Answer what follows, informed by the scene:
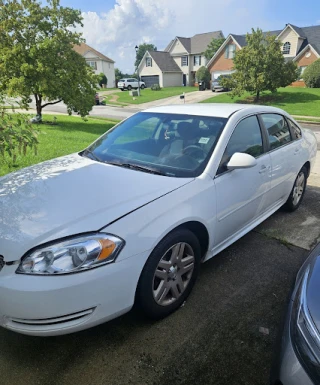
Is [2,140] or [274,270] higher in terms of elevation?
[2,140]

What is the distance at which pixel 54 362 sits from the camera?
2062 mm

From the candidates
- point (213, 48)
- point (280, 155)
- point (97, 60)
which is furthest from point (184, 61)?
point (280, 155)

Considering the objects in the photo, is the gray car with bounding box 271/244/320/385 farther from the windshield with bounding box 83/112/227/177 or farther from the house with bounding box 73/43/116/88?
the house with bounding box 73/43/116/88

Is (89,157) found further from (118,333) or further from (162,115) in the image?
(118,333)

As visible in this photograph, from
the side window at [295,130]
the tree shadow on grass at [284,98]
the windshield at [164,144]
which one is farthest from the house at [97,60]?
the windshield at [164,144]

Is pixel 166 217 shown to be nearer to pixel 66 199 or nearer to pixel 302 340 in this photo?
pixel 66 199

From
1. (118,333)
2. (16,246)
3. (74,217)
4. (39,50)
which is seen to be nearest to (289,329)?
(118,333)

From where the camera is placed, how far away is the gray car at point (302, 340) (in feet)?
4.55

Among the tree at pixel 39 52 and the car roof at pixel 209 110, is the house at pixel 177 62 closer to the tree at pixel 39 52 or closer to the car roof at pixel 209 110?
the tree at pixel 39 52

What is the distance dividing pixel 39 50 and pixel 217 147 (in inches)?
520

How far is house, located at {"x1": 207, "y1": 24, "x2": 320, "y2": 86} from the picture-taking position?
3838 centimetres

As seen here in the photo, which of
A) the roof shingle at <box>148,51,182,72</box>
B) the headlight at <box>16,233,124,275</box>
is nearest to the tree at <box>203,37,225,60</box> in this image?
the roof shingle at <box>148,51,182,72</box>

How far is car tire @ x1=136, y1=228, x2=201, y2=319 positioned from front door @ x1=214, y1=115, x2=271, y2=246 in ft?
1.38

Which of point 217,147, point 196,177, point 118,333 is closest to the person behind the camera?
point 118,333
